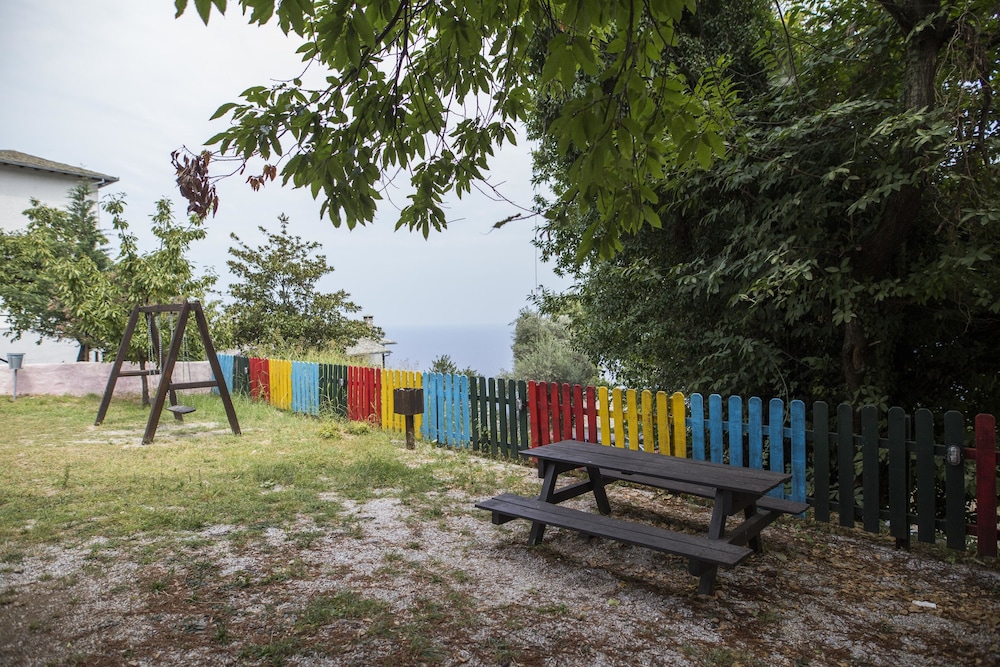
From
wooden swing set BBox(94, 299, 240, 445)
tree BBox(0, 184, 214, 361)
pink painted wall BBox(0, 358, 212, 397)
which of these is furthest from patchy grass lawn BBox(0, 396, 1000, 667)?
pink painted wall BBox(0, 358, 212, 397)

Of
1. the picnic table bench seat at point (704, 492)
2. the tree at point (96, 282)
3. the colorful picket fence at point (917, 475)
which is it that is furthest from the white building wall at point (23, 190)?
the colorful picket fence at point (917, 475)

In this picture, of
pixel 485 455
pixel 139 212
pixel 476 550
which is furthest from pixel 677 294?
pixel 139 212

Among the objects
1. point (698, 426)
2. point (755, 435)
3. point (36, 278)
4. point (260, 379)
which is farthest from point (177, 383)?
point (36, 278)

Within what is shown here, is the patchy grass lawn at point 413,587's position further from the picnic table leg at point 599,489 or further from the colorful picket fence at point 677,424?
the colorful picket fence at point 677,424

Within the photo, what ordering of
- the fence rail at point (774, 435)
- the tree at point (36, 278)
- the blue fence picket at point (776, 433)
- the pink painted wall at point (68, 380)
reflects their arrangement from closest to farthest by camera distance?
the fence rail at point (774, 435) → the blue fence picket at point (776, 433) → the pink painted wall at point (68, 380) → the tree at point (36, 278)

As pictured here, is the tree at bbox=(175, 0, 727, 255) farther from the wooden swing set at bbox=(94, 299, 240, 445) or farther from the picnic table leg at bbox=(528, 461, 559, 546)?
the wooden swing set at bbox=(94, 299, 240, 445)

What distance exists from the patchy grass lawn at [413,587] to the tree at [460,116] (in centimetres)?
215

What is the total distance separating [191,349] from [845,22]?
49.8 ft

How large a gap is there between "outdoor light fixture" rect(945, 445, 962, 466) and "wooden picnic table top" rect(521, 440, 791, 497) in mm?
1125

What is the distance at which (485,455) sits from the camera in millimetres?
7828

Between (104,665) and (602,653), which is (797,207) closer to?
(602,653)

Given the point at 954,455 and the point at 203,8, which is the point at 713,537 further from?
the point at 203,8

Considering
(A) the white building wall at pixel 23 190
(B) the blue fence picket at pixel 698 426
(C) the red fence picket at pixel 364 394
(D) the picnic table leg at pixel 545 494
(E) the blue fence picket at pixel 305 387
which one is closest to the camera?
(D) the picnic table leg at pixel 545 494

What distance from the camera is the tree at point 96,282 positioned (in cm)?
1238
